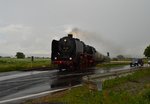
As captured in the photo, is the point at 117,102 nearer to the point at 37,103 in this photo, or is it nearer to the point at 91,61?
the point at 37,103

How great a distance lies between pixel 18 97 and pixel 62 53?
74.5 ft

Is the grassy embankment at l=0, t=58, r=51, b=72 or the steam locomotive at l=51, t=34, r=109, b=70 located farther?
the grassy embankment at l=0, t=58, r=51, b=72

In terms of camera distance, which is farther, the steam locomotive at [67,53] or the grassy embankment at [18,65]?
the grassy embankment at [18,65]

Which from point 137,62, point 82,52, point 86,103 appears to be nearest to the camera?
point 86,103

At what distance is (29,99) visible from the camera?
15.7 metres

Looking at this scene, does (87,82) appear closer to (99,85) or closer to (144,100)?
(99,85)

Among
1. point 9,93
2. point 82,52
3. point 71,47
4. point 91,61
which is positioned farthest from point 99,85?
point 91,61

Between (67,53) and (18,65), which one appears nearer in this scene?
(67,53)

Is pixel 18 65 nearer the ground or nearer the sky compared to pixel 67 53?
nearer the ground

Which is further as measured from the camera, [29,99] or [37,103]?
[29,99]

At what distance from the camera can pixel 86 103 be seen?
14070mm

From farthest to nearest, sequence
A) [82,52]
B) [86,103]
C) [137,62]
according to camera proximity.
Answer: [137,62] → [82,52] → [86,103]

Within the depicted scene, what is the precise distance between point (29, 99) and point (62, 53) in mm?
23205

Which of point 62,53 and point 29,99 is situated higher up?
point 62,53
